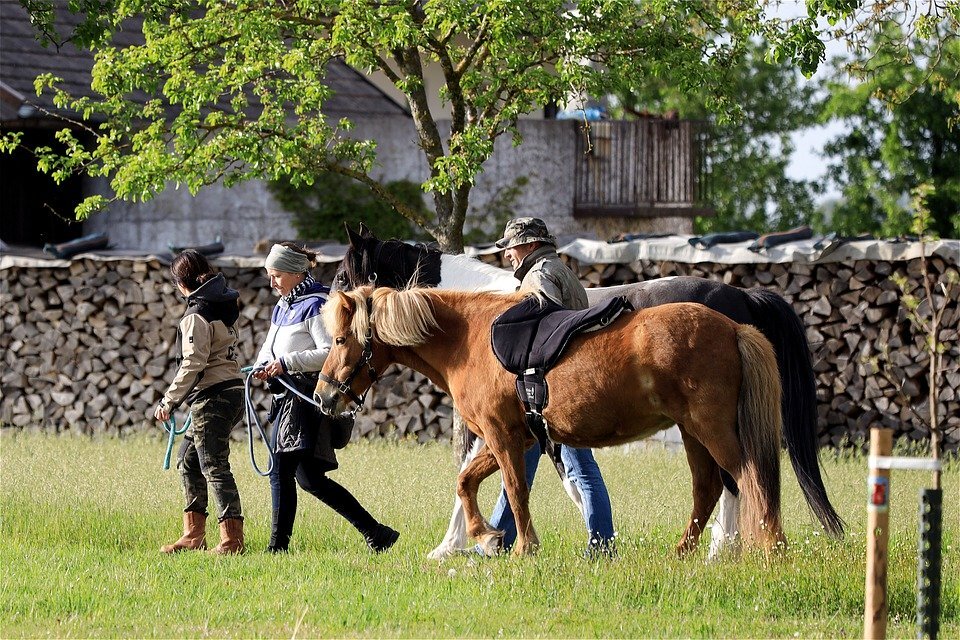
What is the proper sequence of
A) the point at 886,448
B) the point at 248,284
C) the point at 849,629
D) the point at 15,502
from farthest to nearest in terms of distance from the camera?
the point at 248,284 → the point at 15,502 → the point at 849,629 → the point at 886,448

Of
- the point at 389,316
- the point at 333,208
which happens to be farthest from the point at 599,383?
the point at 333,208

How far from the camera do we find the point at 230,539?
6.80m

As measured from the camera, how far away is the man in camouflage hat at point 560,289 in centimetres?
615

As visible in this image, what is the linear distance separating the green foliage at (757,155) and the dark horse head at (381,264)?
24950mm

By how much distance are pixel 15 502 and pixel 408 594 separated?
4.08 m

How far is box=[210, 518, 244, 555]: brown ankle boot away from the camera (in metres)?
6.77

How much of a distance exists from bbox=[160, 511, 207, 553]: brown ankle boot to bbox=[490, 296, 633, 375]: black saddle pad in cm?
226

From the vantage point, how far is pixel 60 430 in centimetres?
1354

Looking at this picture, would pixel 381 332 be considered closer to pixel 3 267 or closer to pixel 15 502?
pixel 15 502

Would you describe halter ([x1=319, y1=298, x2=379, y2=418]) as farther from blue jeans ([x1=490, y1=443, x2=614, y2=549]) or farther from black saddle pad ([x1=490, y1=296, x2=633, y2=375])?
blue jeans ([x1=490, y1=443, x2=614, y2=549])

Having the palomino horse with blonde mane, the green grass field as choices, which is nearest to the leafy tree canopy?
the green grass field

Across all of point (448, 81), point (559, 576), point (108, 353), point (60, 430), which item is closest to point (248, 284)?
point (108, 353)

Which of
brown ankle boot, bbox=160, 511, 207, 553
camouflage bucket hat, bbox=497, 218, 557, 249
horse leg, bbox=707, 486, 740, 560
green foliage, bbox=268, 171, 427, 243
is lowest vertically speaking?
brown ankle boot, bbox=160, 511, 207, 553

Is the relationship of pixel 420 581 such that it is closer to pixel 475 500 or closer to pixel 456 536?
pixel 475 500
